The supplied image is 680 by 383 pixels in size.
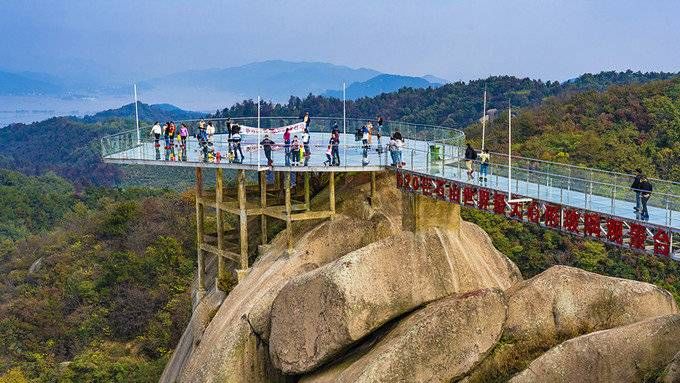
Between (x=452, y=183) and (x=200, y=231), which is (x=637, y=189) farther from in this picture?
(x=200, y=231)

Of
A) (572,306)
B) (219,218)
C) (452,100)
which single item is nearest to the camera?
(572,306)

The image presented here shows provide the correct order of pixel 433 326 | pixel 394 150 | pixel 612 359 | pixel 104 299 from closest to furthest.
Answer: pixel 612 359
pixel 433 326
pixel 394 150
pixel 104 299

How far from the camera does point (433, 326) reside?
22.3m

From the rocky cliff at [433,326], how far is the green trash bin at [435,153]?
3.19m

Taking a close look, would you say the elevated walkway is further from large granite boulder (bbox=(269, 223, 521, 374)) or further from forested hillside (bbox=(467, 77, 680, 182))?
forested hillside (bbox=(467, 77, 680, 182))

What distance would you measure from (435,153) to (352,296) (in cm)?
879

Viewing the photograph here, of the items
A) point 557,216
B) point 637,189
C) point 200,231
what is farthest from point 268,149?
point 637,189

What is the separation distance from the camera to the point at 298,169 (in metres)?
30.9

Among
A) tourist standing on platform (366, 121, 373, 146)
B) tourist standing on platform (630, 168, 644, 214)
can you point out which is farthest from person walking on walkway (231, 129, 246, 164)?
tourist standing on platform (630, 168, 644, 214)

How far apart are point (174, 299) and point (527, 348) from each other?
33767 millimetres

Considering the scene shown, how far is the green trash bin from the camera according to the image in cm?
3021

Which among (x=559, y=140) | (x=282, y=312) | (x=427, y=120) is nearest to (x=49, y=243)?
(x=559, y=140)

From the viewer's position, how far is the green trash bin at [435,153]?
30.2 meters

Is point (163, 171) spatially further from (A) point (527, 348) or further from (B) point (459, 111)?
(A) point (527, 348)
